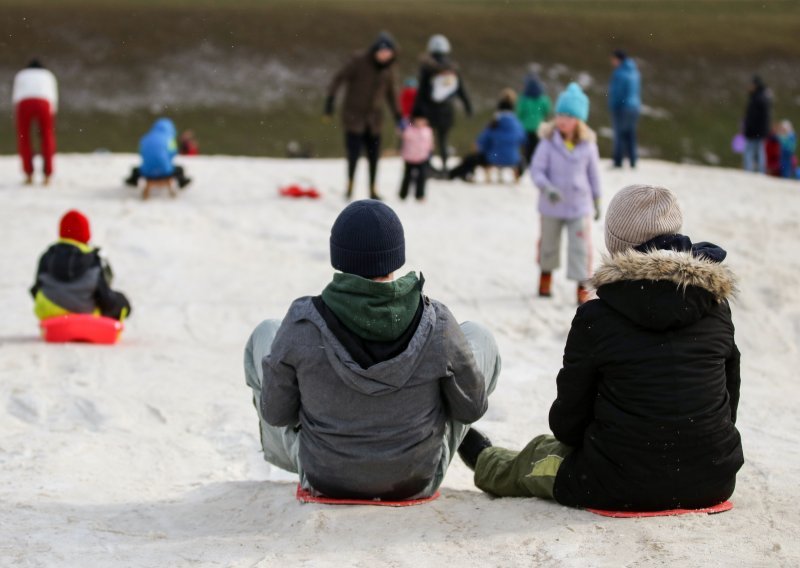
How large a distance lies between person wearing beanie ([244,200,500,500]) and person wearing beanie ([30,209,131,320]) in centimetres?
378

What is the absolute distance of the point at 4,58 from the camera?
2938 cm

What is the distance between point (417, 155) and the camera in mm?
13664

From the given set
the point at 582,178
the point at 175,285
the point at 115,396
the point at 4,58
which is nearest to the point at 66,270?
the point at 115,396

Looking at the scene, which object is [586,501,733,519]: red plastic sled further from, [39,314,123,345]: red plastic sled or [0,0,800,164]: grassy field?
[0,0,800,164]: grassy field

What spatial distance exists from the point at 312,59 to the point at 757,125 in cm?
1587

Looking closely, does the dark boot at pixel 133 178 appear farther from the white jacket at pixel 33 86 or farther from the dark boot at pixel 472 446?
the dark boot at pixel 472 446

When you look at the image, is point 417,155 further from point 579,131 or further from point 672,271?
point 672,271

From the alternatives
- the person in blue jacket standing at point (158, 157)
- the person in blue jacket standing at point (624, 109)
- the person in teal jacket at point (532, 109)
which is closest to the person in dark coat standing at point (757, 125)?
the person in blue jacket standing at point (624, 109)

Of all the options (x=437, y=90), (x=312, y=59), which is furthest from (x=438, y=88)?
(x=312, y=59)

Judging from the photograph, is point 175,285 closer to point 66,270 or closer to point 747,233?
point 66,270

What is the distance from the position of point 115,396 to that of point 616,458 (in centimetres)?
362

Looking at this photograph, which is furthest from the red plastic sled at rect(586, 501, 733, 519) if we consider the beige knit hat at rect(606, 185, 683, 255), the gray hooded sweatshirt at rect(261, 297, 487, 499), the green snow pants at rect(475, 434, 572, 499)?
the beige knit hat at rect(606, 185, 683, 255)

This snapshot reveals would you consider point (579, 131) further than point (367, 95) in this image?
No

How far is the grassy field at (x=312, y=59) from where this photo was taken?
2588 centimetres
